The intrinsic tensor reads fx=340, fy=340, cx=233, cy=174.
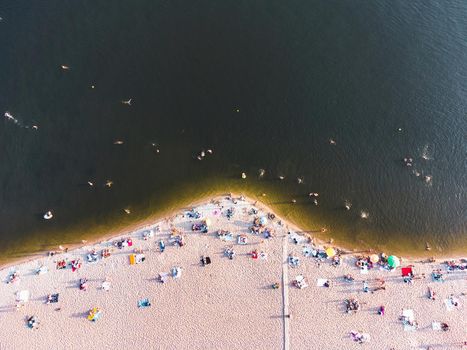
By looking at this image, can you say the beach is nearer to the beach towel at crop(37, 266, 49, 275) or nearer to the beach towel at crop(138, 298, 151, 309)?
the beach towel at crop(138, 298, 151, 309)

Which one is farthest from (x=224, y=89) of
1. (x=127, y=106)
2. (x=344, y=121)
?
(x=344, y=121)

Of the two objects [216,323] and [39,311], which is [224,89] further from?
[39,311]

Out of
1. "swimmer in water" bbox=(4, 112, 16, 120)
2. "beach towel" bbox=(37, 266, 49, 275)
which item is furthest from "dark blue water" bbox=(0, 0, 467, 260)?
"beach towel" bbox=(37, 266, 49, 275)

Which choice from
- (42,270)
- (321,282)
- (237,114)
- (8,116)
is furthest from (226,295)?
(8,116)

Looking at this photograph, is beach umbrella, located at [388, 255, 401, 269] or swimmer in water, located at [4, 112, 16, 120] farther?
swimmer in water, located at [4, 112, 16, 120]

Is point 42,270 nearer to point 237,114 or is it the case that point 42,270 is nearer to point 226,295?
point 226,295

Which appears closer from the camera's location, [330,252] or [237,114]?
[330,252]
